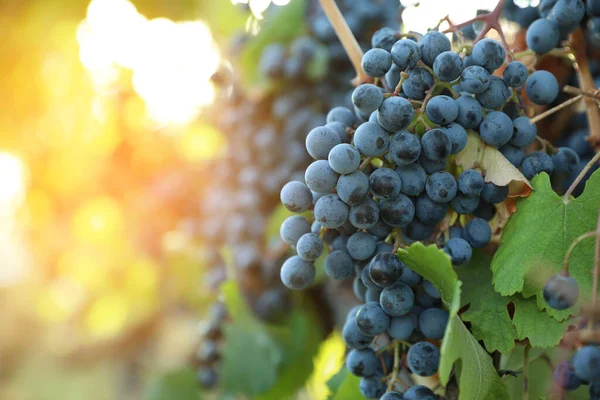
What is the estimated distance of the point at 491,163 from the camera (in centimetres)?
48

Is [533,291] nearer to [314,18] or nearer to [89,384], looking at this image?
[314,18]

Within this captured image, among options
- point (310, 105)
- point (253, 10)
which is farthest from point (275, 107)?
point (253, 10)

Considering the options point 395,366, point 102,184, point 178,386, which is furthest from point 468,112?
point 102,184

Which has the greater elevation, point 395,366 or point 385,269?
point 385,269

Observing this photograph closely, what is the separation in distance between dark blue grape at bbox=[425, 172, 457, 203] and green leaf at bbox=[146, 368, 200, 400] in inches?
27.6

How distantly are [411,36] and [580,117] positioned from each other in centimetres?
26

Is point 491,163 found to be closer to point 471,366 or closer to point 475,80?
point 475,80

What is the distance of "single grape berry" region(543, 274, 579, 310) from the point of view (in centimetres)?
40

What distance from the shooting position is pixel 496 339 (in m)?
0.48

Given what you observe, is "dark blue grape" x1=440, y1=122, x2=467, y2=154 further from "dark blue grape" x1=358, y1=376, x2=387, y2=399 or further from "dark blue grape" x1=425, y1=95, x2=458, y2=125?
"dark blue grape" x1=358, y1=376, x2=387, y2=399

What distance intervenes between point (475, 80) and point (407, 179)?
4.0 inches

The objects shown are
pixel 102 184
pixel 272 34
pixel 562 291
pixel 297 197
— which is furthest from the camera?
pixel 102 184

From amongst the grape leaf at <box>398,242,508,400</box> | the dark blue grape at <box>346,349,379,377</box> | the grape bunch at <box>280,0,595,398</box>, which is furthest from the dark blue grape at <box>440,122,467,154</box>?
the dark blue grape at <box>346,349,379,377</box>

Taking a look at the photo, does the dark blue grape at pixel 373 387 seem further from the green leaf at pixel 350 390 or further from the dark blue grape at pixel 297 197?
the dark blue grape at pixel 297 197
